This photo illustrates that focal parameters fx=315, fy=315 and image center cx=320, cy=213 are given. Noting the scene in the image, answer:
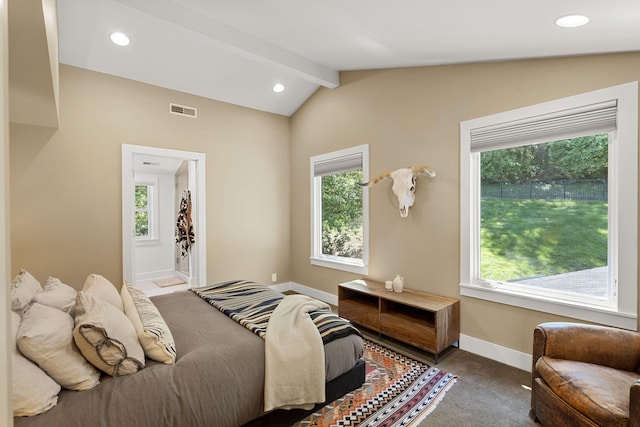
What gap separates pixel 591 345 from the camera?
6.16ft

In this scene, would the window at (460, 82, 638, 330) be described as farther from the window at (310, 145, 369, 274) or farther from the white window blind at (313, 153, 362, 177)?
the white window blind at (313, 153, 362, 177)

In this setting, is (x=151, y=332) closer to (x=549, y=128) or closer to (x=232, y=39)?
(x=232, y=39)

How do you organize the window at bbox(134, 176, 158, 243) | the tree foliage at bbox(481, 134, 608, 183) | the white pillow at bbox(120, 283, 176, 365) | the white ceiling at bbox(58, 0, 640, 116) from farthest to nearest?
the window at bbox(134, 176, 158, 243)
the tree foliage at bbox(481, 134, 608, 183)
the white ceiling at bbox(58, 0, 640, 116)
the white pillow at bbox(120, 283, 176, 365)

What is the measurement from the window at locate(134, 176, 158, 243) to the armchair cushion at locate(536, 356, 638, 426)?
20.7 ft

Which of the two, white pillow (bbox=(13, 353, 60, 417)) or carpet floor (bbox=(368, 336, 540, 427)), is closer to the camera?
white pillow (bbox=(13, 353, 60, 417))

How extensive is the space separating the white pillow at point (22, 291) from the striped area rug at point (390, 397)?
1.73m

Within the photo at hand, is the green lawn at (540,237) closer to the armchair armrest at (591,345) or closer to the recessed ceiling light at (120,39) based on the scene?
the armchair armrest at (591,345)

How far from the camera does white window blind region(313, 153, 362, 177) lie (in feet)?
13.1

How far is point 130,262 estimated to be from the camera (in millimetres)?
3678

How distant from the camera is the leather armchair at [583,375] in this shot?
1526mm

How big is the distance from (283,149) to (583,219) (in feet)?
12.7

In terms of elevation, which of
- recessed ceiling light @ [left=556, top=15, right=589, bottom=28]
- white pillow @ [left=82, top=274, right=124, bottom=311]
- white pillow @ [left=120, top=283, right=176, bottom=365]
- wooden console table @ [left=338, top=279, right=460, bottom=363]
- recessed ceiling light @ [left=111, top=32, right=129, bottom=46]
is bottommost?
wooden console table @ [left=338, top=279, right=460, bottom=363]

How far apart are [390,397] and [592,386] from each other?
46.0 inches

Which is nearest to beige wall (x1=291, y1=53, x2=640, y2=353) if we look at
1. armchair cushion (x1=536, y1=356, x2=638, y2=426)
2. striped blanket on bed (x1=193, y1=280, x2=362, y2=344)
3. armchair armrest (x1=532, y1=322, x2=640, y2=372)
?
armchair armrest (x1=532, y1=322, x2=640, y2=372)
